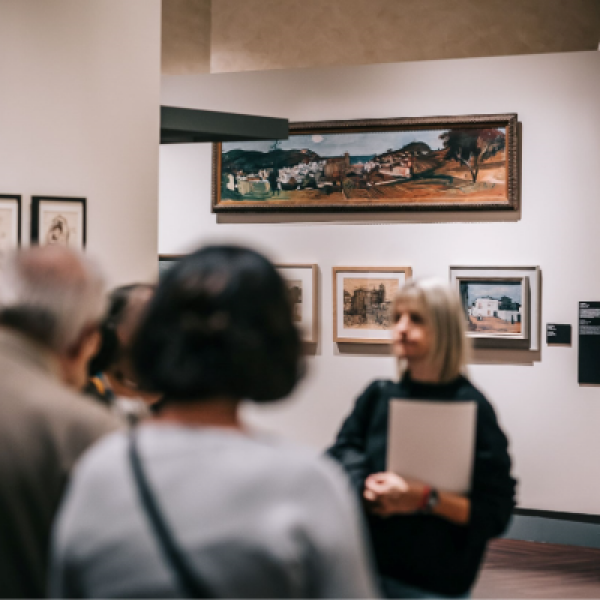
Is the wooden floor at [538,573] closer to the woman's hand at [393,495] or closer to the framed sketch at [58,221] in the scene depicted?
the woman's hand at [393,495]

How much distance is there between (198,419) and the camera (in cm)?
110

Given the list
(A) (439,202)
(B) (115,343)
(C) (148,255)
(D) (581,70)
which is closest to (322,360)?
(A) (439,202)

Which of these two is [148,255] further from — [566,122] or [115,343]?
[566,122]

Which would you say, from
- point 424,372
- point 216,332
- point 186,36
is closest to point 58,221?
point 424,372

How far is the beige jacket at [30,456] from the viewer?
1.53 meters

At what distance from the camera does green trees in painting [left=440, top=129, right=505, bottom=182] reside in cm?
570

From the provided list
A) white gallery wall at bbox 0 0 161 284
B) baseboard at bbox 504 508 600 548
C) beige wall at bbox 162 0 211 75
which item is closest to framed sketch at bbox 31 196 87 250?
white gallery wall at bbox 0 0 161 284

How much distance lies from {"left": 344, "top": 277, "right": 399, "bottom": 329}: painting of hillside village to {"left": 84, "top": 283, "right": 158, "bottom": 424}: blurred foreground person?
11.3 feet

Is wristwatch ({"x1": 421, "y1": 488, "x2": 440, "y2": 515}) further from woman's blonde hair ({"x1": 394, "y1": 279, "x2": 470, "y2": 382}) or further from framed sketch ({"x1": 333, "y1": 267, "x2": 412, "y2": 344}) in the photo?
framed sketch ({"x1": 333, "y1": 267, "x2": 412, "y2": 344})

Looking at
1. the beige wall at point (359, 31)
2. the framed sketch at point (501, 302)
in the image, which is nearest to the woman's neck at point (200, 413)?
the framed sketch at point (501, 302)

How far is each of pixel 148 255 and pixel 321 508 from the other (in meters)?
3.05

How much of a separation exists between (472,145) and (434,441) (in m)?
4.12

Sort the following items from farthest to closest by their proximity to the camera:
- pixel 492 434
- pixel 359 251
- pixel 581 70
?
pixel 359 251 → pixel 581 70 → pixel 492 434

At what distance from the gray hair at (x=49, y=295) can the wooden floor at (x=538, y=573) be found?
3807 mm
